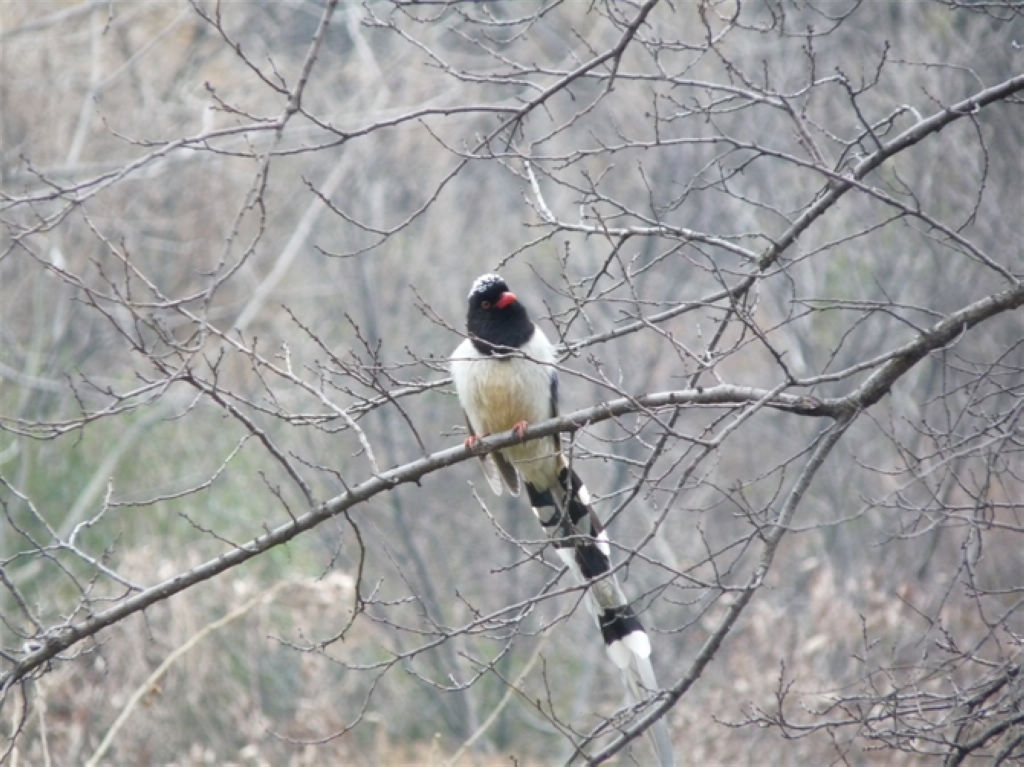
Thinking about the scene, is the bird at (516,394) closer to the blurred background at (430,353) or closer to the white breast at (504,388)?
Result: the white breast at (504,388)

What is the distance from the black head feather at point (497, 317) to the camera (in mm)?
5660

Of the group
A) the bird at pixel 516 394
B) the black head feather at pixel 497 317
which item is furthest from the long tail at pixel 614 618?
the black head feather at pixel 497 317

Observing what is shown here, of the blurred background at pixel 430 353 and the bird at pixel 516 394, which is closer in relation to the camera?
the bird at pixel 516 394

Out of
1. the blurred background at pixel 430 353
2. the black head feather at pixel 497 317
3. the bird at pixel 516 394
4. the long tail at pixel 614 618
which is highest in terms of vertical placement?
the blurred background at pixel 430 353

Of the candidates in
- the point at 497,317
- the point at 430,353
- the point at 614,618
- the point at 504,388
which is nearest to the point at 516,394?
the point at 504,388

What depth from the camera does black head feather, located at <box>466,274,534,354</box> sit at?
5660 millimetres

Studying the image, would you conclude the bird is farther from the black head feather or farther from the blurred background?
the blurred background

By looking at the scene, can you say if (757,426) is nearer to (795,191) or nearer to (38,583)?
(795,191)

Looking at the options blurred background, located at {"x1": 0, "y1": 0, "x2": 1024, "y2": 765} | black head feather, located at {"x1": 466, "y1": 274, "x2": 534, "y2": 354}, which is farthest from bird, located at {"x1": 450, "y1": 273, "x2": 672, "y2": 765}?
blurred background, located at {"x1": 0, "y1": 0, "x2": 1024, "y2": 765}

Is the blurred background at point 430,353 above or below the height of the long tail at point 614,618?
above

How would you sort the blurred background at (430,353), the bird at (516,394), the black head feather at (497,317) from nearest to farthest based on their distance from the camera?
the bird at (516,394) → the black head feather at (497,317) → the blurred background at (430,353)

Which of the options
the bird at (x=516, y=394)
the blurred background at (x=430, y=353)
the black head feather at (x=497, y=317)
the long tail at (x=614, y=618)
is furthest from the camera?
the blurred background at (x=430, y=353)

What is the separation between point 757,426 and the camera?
13.6 metres

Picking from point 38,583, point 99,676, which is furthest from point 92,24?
point 99,676
